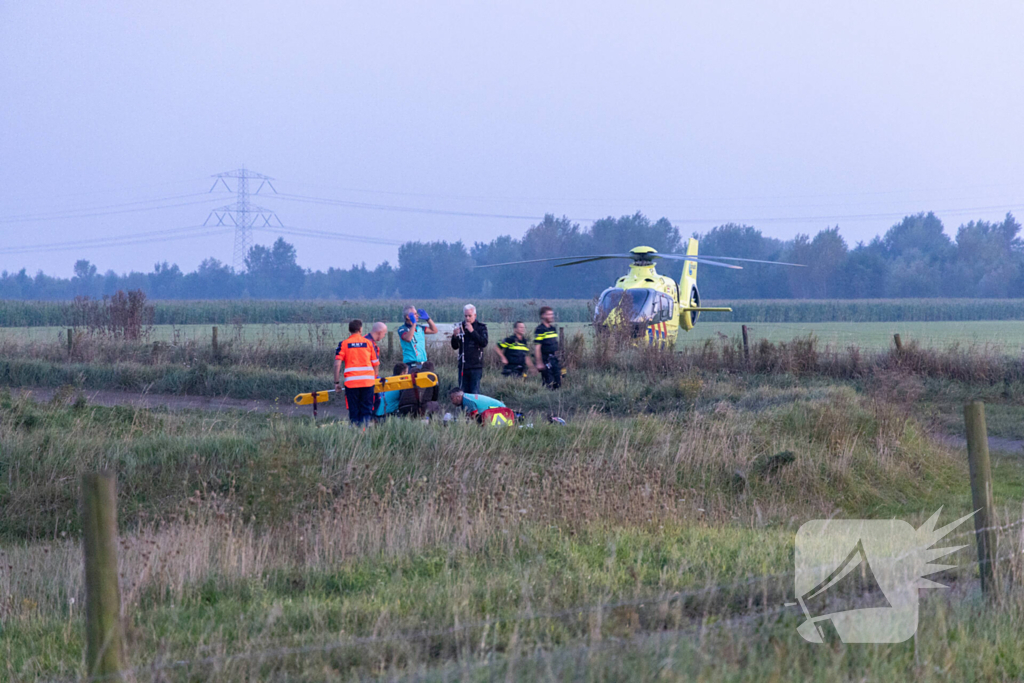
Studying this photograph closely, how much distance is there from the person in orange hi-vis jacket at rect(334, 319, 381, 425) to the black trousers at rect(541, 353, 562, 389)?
16.8 ft

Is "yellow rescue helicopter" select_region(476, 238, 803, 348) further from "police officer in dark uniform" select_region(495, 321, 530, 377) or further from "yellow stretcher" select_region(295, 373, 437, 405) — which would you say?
"yellow stretcher" select_region(295, 373, 437, 405)

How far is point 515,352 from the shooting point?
17.0 m

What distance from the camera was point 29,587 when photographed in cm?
592

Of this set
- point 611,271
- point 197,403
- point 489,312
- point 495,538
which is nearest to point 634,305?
point 197,403

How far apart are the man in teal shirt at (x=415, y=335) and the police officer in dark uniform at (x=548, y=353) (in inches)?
114

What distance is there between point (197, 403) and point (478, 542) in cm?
1261

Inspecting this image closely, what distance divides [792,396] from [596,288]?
71.3m

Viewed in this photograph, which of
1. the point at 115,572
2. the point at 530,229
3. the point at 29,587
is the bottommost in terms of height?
the point at 29,587

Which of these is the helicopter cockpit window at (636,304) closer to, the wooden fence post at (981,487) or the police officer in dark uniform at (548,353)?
the police officer in dark uniform at (548,353)

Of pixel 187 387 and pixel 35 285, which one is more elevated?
pixel 35 285

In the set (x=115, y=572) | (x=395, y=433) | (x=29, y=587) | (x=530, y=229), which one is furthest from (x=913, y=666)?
(x=530, y=229)

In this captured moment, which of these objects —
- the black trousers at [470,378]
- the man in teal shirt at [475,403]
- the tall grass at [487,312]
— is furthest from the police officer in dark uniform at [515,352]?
the tall grass at [487,312]

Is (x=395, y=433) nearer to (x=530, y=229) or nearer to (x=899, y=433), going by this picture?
(x=899, y=433)

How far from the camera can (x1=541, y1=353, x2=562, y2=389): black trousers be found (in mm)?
16578
